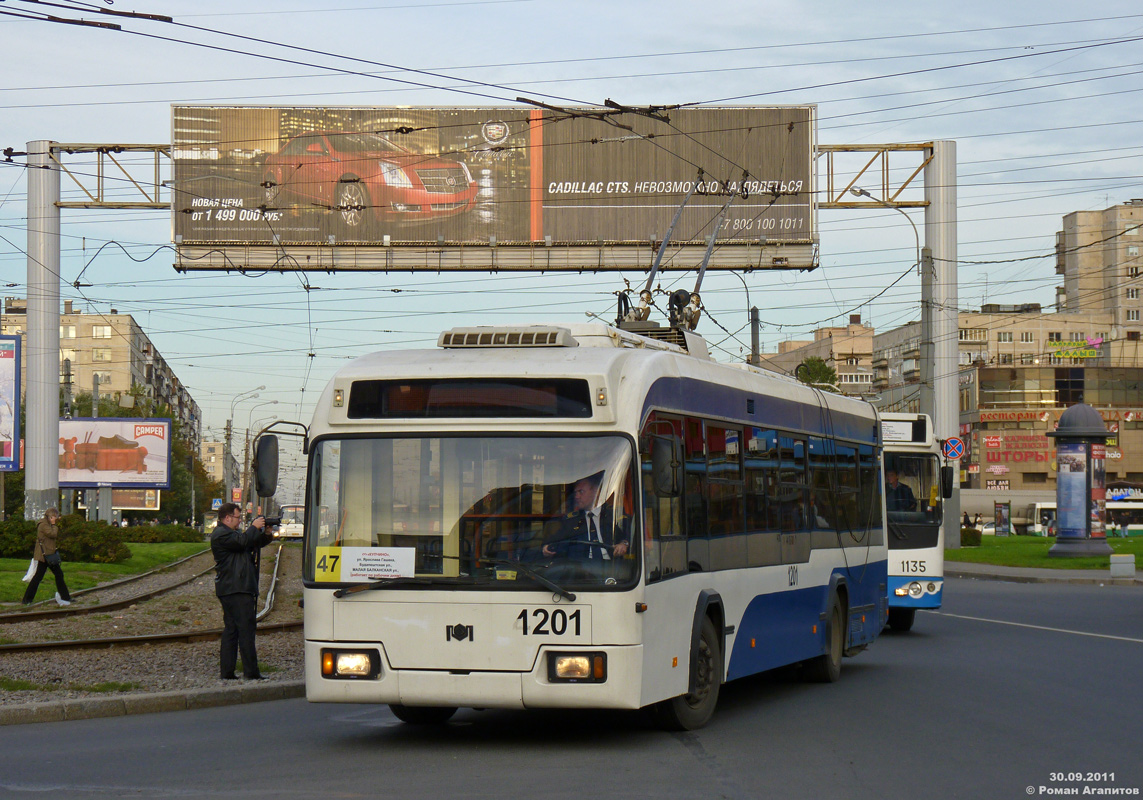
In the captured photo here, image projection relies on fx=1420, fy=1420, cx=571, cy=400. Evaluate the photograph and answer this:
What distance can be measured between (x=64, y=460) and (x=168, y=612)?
112 feet

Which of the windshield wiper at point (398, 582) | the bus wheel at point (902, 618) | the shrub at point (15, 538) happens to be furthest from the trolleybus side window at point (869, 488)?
the shrub at point (15, 538)

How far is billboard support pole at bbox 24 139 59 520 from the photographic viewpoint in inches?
1249

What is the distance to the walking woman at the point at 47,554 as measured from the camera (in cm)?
2281

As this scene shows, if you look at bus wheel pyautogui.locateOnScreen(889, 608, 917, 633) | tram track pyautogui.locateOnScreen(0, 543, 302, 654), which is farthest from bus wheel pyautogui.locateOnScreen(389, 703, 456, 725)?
bus wheel pyautogui.locateOnScreen(889, 608, 917, 633)

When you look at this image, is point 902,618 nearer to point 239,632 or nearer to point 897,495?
point 897,495

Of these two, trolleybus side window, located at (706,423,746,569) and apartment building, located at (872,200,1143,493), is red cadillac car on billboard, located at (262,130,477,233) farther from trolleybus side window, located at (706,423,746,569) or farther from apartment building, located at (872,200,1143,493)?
apartment building, located at (872,200,1143,493)

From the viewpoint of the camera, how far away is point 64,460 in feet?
181

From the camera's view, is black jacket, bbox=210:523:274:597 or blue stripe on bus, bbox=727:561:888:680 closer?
blue stripe on bus, bbox=727:561:888:680

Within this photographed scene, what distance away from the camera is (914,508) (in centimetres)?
1867


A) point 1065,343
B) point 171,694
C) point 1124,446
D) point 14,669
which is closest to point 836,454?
point 171,694

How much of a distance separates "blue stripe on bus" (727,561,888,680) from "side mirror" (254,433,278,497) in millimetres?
3699

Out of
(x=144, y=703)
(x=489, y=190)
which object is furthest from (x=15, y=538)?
(x=144, y=703)

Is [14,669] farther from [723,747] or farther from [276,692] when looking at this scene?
[723,747]

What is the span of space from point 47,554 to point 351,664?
1605 centimetres
